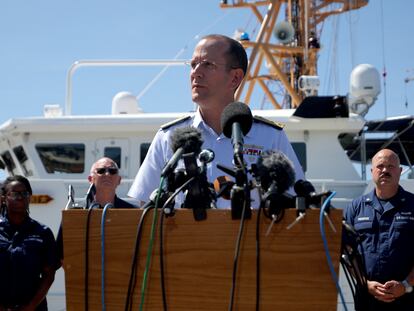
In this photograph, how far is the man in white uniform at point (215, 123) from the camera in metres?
1.98

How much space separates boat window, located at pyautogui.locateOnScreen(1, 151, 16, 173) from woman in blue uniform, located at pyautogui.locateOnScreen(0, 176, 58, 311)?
4253 mm

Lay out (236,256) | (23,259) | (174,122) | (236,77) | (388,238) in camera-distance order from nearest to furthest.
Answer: (236,256) < (236,77) < (174,122) < (23,259) < (388,238)

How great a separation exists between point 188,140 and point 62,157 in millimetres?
5777

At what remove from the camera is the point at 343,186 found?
5949mm

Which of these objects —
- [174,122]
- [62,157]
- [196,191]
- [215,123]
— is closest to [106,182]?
[174,122]

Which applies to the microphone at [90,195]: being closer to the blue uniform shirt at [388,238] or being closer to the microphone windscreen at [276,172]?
the blue uniform shirt at [388,238]

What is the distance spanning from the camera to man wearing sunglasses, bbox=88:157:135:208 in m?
3.71

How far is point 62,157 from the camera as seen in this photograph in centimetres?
704

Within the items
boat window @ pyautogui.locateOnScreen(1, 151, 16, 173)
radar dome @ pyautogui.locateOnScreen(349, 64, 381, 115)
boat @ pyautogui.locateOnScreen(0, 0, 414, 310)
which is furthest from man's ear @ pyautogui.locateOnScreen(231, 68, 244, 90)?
boat window @ pyautogui.locateOnScreen(1, 151, 16, 173)

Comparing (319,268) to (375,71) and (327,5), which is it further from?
(327,5)

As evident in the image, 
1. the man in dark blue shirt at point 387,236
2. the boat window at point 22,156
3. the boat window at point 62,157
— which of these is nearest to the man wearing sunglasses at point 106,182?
the man in dark blue shirt at point 387,236

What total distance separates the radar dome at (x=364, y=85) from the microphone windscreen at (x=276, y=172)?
6.18 meters

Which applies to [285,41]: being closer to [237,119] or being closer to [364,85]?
[364,85]

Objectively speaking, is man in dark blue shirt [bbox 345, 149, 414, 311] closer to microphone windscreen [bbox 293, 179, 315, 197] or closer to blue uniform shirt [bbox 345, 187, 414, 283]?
blue uniform shirt [bbox 345, 187, 414, 283]
